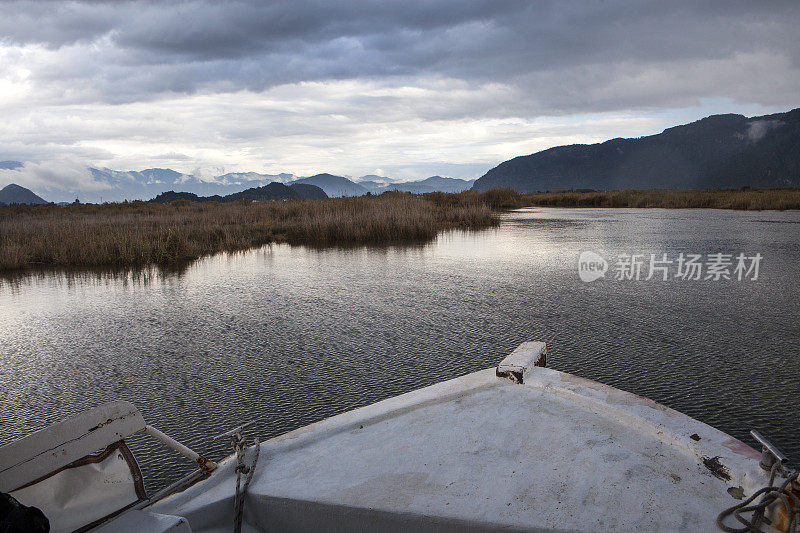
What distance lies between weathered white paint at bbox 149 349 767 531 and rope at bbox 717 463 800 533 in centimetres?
6

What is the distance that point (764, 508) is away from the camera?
1.40 metres

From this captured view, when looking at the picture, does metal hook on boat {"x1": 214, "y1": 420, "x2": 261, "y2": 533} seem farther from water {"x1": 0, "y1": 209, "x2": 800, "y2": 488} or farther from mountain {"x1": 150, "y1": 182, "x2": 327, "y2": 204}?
mountain {"x1": 150, "y1": 182, "x2": 327, "y2": 204}

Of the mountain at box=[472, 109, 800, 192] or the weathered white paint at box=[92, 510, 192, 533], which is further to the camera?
the mountain at box=[472, 109, 800, 192]

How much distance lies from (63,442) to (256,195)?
62.1m

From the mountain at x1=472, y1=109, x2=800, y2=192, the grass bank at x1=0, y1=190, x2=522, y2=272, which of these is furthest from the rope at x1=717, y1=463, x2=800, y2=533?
the mountain at x1=472, y1=109, x2=800, y2=192

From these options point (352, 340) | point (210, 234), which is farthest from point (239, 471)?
point (210, 234)

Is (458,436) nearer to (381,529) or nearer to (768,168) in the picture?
(381,529)

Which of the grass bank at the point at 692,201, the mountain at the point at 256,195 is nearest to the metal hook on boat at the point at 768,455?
the grass bank at the point at 692,201

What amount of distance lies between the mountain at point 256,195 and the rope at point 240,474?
82.7 ft

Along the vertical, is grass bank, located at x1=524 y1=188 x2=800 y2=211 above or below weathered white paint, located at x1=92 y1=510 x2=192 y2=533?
above

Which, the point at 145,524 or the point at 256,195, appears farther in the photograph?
the point at 256,195

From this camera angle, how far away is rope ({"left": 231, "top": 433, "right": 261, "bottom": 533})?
166 centimetres

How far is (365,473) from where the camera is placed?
1.81 meters

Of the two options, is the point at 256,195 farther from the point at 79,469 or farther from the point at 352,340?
the point at 79,469
